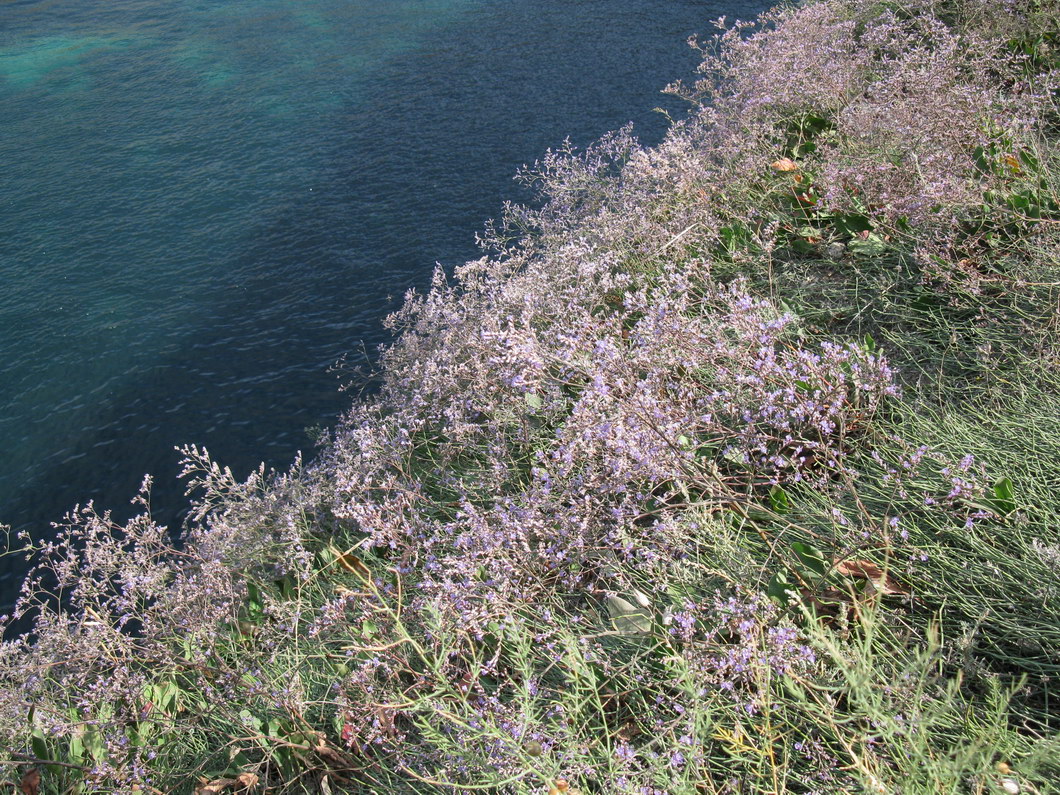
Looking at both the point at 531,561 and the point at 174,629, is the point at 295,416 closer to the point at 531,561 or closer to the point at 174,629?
the point at 174,629

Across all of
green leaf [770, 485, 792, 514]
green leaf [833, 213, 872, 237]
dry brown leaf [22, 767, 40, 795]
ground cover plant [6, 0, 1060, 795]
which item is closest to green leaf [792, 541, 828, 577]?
ground cover plant [6, 0, 1060, 795]

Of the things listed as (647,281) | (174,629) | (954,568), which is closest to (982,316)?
(954,568)

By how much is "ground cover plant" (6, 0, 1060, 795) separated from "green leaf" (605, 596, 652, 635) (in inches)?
0.9

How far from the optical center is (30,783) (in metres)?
4.13

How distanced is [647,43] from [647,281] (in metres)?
12.1

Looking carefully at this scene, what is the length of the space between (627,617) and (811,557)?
78 centimetres

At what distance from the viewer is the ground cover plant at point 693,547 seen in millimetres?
2641

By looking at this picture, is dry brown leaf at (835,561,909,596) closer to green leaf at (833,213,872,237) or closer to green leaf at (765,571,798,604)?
green leaf at (765,571,798,604)

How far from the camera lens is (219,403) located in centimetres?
967

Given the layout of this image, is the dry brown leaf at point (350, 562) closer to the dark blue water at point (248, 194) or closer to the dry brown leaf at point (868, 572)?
the dry brown leaf at point (868, 572)

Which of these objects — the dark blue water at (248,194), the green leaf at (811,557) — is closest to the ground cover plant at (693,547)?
the green leaf at (811,557)

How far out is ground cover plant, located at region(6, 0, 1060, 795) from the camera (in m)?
2.64

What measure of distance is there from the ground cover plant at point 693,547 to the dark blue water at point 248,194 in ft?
13.9

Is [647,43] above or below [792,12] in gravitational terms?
below
